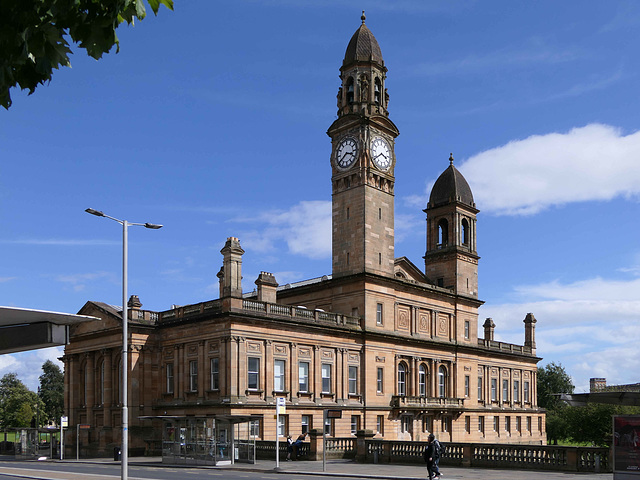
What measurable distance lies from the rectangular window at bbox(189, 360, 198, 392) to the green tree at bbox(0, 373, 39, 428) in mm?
84016

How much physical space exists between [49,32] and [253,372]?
48.5 m

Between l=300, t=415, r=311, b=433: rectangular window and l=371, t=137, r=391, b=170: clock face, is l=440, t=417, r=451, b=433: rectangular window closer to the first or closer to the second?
l=300, t=415, r=311, b=433: rectangular window

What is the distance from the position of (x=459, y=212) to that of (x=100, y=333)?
35.7m

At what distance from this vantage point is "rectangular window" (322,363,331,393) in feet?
190

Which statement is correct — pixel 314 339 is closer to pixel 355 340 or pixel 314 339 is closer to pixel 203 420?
pixel 355 340

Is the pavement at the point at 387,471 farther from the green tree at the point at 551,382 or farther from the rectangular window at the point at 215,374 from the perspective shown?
the green tree at the point at 551,382

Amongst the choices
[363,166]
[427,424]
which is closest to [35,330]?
[363,166]

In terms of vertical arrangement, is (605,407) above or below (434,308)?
below

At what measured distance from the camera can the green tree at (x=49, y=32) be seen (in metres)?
5.97

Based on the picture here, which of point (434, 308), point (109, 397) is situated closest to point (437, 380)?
point (434, 308)

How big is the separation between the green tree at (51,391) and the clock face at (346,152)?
93.7 metres

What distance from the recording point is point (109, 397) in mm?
59344

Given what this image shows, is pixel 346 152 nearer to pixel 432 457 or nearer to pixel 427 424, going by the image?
pixel 427 424

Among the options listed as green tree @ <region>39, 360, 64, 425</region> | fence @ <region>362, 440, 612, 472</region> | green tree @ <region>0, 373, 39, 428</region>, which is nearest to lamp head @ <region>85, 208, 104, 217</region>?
fence @ <region>362, 440, 612, 472</region>
